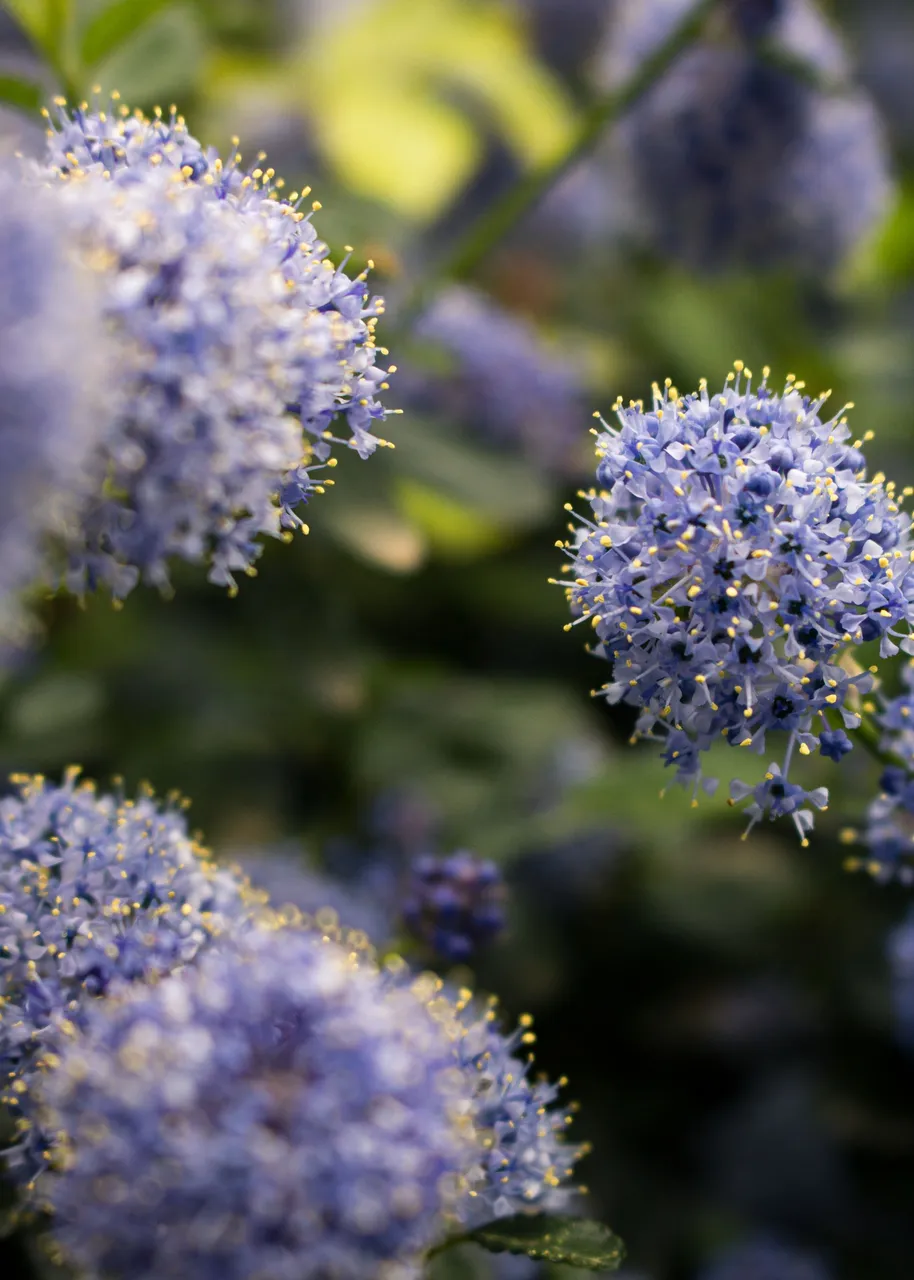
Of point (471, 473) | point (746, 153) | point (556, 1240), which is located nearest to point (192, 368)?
point (556, 1240)

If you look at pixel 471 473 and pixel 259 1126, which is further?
pixel 471 473

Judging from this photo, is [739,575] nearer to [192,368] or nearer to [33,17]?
[192,368]

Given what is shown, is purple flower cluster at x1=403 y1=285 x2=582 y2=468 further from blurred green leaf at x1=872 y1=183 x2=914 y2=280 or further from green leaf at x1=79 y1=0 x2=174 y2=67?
blurred green leaf at x1=872 y1=183 x2=914 y2=280

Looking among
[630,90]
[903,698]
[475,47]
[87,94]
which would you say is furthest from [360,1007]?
[475,47]

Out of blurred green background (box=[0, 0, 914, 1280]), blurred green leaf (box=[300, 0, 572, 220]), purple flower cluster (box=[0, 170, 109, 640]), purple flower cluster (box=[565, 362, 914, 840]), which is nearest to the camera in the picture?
purple flower cluster (box=[0, 170, 109, 640])

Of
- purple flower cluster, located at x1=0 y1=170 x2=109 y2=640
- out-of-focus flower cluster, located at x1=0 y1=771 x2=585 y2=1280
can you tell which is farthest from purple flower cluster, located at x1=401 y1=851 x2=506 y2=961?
purple flower cluster, located at x1=0 y1=170 x2=109 y2=640

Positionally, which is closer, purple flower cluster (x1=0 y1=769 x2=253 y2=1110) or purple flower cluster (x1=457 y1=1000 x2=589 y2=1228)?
purple flower cluster (x1=0 y1=769 x2=253 y2=1110)

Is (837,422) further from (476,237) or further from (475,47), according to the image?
(475,47)
